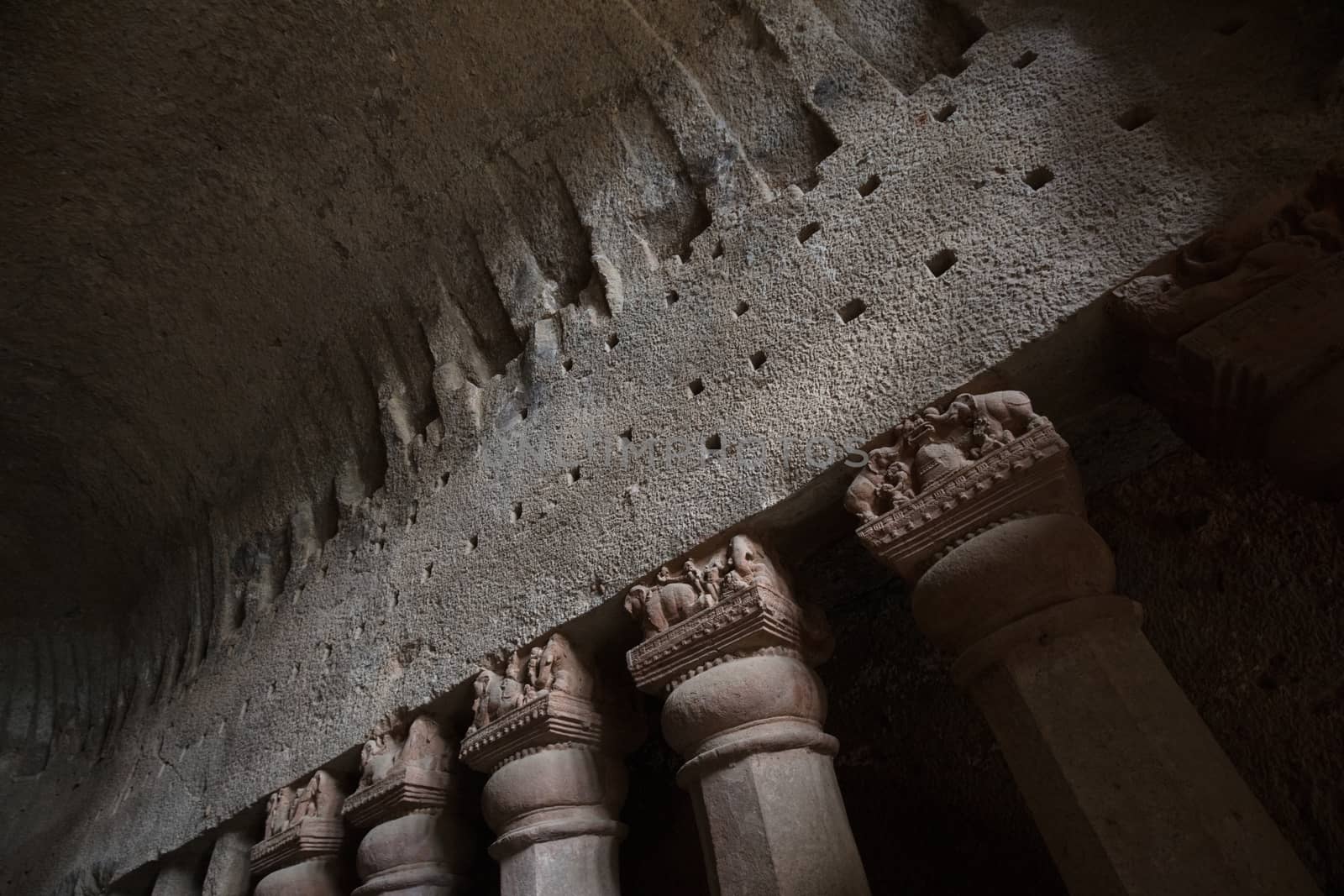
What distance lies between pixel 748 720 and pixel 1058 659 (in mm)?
992

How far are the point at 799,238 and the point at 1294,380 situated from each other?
195cm

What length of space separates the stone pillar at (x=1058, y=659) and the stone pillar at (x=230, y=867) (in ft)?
13.9

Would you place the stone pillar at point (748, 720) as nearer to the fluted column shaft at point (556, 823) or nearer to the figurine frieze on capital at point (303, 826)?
the fluted column shaft at point (556, 823)

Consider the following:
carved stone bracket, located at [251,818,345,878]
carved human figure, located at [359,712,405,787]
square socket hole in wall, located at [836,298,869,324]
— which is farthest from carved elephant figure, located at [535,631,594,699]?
square socket hole in wall, located at [836,298,869,324]

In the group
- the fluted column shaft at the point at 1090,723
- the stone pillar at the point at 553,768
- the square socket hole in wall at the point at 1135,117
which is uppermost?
the square socket hole in wall at the point at 1135,117

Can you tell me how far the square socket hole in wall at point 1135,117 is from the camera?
2.72 metres

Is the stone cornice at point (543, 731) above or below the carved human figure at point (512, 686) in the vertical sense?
below

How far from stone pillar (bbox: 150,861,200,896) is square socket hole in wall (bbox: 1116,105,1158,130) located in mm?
6513

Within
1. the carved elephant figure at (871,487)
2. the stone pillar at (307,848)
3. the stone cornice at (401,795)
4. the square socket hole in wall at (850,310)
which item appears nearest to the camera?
the carved elephant figure at (871,487)

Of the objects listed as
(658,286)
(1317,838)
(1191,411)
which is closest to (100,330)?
(658,286)

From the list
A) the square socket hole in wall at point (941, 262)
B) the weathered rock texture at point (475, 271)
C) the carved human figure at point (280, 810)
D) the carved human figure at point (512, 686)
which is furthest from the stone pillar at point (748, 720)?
the carved human figure at point (280, 810)

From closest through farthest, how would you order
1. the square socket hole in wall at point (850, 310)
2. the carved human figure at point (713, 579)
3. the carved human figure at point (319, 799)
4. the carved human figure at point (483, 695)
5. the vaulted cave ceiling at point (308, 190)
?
the carved human figure at point (713, 579) < the square socket hole in wall at point (850, 310) < the carved human figure at point (483, 695) < the carved human figure at point (319, 799) < the vaulted cave ceiling at point (308, 190)

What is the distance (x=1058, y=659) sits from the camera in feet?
6.93

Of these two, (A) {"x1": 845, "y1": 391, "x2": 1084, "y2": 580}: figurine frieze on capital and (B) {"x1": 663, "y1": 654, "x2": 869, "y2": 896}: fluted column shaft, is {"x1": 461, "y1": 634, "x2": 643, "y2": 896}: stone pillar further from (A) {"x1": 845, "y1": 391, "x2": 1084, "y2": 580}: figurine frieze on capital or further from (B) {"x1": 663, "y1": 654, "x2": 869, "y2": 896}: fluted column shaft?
(A) {"x1": 845, "y1": 391, "x2": 1084, "y2": 580}: figurine frieze on capital
